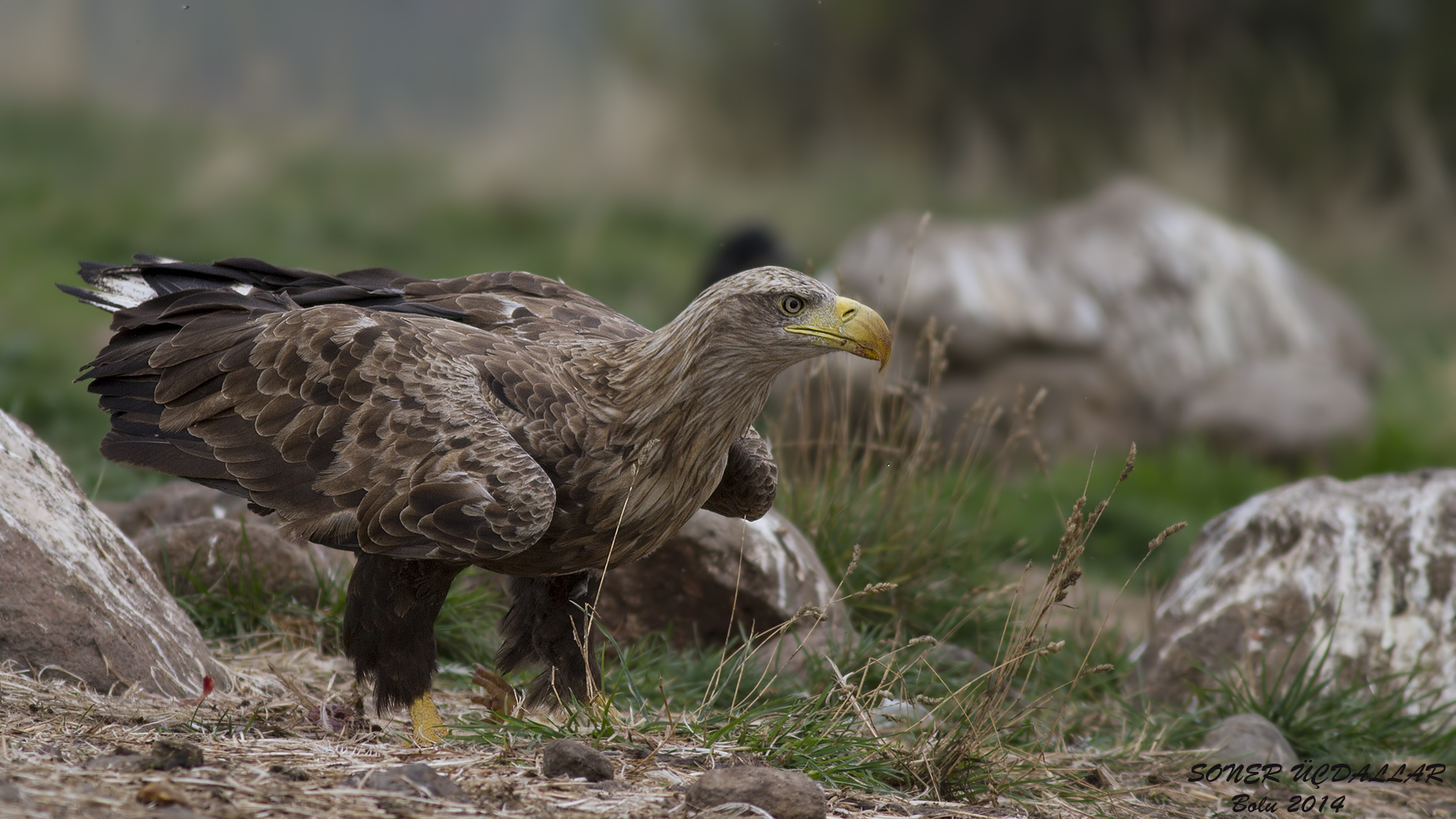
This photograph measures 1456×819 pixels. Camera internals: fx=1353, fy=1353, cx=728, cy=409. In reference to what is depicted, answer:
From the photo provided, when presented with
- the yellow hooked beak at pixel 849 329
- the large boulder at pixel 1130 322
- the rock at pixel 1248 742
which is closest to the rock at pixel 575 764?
the yellow hooked beak at pixel 849 329

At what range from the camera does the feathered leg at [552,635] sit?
4074 mm

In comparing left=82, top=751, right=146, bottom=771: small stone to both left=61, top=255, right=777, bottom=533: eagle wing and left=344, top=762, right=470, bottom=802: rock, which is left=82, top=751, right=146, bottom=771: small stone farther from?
left=61, top=255, right=777, bottom=533: eagle wing

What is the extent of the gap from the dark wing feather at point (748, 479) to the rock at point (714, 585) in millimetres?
657

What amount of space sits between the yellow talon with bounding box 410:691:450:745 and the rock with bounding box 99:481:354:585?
0.99 m

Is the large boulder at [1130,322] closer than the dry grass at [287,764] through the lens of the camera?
No

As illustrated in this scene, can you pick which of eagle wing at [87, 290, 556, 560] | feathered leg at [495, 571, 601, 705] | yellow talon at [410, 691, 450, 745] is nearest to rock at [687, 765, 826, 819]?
eagle wing at [87, 290, 556, 560]

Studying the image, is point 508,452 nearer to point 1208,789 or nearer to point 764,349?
point 764,349

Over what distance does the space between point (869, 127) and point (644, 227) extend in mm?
2587

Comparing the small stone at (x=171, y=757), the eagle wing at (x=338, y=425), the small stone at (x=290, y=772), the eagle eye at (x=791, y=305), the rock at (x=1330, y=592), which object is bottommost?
the rock at (x=1330, y=592)

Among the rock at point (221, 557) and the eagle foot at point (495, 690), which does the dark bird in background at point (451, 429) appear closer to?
the eagle foot at point (495, 690)

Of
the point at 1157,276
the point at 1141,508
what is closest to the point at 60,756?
the point at 1141,508

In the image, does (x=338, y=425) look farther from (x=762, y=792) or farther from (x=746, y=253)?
(x=746, y=253)

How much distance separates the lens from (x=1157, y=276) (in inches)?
436

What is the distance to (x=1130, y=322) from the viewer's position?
1085 centimetres
